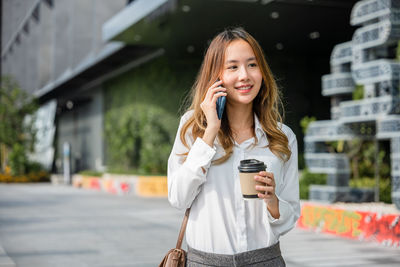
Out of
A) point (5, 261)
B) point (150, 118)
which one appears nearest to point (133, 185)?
point (150, 118)

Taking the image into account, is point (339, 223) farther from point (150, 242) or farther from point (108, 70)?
point (108, 70)

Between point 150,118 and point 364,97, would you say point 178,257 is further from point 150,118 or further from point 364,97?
point 150,118

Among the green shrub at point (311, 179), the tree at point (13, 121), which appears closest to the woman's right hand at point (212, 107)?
the green shrub at point (311, 179)

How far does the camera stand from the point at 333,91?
38.8 feet

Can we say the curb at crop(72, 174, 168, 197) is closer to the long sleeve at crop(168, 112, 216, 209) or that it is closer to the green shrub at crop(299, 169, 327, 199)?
the green shrub at crop(299, 169, 327, 199)

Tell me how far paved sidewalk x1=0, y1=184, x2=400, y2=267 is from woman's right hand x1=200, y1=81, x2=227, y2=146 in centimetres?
520

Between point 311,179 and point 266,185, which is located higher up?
point 266,185

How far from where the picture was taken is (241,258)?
7.36 ft

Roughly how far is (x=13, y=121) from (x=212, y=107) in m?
37.5

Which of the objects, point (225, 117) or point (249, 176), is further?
point (225, 117)

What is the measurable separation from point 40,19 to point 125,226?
4003cm

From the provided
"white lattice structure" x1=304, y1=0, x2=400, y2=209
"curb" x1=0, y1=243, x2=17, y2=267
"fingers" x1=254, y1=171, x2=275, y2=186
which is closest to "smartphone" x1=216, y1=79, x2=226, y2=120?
"fingers" x1=254, y1=171, x2=275, y2=186

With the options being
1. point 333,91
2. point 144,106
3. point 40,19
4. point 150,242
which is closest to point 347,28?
point 333,91

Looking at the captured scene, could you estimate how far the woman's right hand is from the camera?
2225mm
